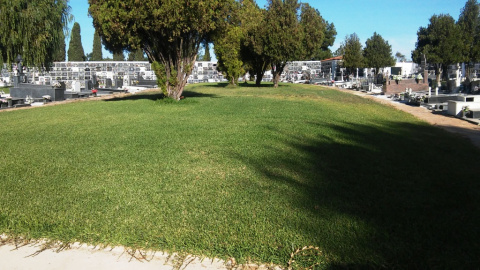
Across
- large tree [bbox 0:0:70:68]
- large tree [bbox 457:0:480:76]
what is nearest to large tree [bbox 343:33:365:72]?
large tree [bbox 457:0:480:76]

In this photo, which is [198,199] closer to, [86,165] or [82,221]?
[82,221]

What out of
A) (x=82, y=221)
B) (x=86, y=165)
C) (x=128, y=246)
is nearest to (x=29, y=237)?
(x=82, y=221)

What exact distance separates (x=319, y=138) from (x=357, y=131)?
1.56 meters

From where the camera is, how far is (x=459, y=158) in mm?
6457

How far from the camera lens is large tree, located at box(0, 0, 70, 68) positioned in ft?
50.3

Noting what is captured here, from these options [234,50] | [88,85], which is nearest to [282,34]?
[234,50]

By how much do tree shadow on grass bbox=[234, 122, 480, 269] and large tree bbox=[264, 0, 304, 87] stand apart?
2273 cm

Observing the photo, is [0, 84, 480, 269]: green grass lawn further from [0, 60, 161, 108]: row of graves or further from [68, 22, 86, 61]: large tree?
[68, 22, 86, 61]: large tree

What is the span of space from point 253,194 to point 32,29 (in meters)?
15.8

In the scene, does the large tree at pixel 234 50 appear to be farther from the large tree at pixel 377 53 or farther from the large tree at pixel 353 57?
the large tree at pixel 377 53

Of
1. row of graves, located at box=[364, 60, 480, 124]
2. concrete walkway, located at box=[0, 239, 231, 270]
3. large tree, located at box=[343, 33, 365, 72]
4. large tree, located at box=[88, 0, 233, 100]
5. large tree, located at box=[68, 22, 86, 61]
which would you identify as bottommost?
concrete walkway, located at box=[0, 239, 231, 270]

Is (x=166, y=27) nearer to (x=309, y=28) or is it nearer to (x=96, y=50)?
(x=309, y=28)

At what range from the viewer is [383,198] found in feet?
13.7

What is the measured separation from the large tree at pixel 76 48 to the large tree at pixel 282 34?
45144 mm
